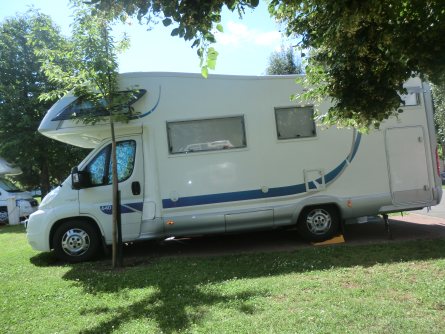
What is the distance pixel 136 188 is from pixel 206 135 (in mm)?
1570

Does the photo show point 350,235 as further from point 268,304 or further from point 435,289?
point 268,304

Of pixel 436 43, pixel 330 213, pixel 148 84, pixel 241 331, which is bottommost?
pixel 241 331

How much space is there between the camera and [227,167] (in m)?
8.19

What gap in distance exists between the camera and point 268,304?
5.00 meters

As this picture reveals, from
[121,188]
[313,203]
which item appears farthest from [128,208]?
[313,203]

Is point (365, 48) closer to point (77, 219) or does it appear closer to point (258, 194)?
point (258, 194)

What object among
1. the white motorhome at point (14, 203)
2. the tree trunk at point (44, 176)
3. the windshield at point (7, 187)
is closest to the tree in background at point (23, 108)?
the tree trunk at point (44, 176)

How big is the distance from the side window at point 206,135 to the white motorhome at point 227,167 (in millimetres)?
18

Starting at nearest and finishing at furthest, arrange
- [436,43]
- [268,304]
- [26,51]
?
[436,43]
[268,304]
[26,51]

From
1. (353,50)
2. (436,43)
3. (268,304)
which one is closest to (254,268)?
(268,304)

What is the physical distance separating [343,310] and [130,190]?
15.3 ft

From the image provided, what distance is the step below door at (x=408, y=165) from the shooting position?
8.45 m

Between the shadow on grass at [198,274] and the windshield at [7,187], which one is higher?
the windshield at [7,187]

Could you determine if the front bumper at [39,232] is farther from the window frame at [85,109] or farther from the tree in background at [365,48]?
the tree in background at [365,48]
